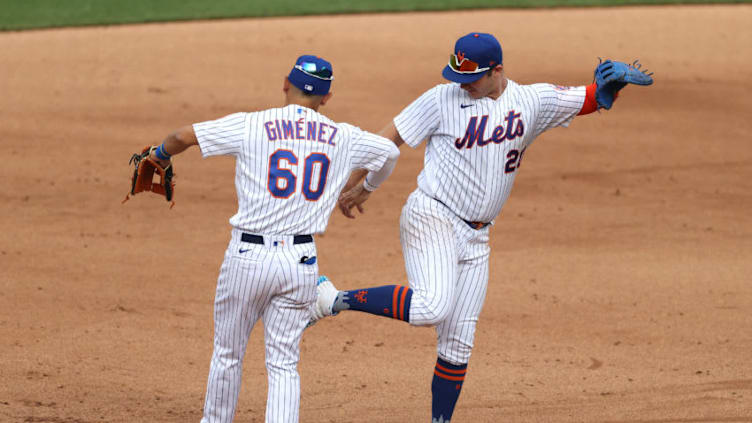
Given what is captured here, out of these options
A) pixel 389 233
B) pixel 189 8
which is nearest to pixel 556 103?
pixel 389 233

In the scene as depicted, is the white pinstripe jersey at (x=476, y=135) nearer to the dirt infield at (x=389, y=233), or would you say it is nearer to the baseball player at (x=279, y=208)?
the baseball player at (x=279, y=208)

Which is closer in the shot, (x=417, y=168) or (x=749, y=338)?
(x=749, y=338)

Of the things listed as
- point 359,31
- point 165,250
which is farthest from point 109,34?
point 165,250

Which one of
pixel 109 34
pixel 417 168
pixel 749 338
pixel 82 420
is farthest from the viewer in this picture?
pixel 109 34

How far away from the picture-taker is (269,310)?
5172 mm

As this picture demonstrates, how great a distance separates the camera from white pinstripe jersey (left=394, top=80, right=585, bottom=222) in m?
5.62

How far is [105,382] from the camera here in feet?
22.7

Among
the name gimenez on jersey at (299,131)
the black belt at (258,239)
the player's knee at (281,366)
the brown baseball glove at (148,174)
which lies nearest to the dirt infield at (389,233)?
the player's knee at (281,366)

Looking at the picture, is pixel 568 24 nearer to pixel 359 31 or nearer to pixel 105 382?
pixel 359 31

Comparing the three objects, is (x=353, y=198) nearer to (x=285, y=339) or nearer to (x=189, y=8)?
(x=285, y=339)

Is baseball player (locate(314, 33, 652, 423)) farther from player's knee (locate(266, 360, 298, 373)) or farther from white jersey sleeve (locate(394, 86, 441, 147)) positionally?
player's knee (locate(266, 360, 298, 373))

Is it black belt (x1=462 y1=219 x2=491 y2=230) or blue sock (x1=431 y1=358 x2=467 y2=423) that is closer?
black belt (x1=462 y1=219 x2=491 y2=230)

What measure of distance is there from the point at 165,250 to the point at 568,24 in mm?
10202

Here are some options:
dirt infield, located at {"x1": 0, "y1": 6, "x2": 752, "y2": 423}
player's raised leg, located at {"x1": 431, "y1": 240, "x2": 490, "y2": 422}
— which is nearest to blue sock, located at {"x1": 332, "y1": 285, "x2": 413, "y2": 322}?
player's raised leg, located at {"x1": 431, "y1": 240, "x2": 490, "y2": 422}
